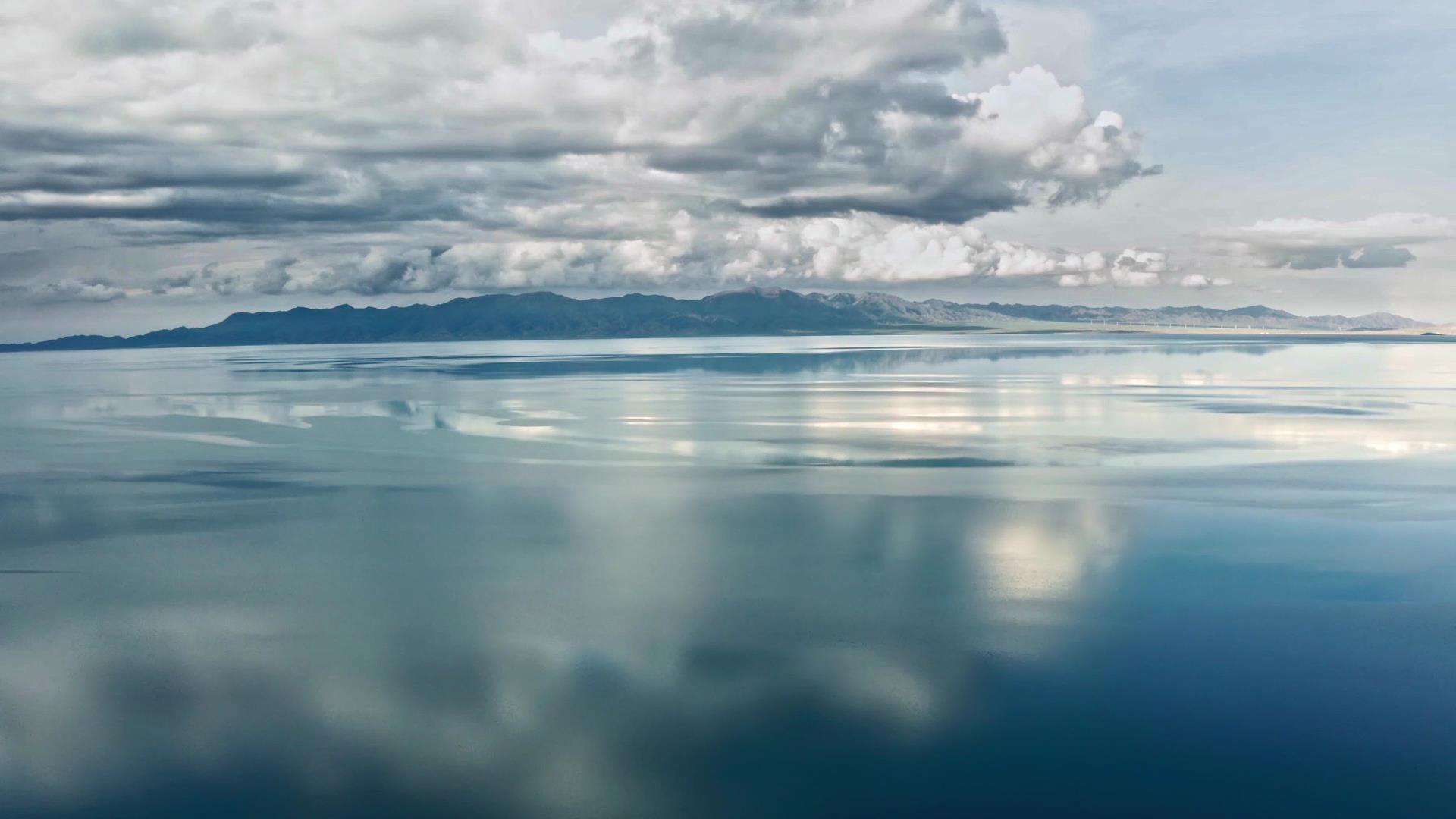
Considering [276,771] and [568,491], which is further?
[568,491]

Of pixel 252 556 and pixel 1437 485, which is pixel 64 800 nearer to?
pixel 252 556

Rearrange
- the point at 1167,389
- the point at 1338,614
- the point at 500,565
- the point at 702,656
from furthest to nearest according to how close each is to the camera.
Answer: the point at 1167,389 < the point at 500,565 < the point at 1338,614 < the point at 702,656

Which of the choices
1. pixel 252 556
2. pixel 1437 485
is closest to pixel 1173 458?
pixel 1437 485

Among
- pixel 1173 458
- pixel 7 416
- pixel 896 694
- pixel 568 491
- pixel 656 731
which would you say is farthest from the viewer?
pixel 7 416

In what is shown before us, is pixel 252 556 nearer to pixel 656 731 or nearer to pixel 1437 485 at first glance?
pixel 656 731

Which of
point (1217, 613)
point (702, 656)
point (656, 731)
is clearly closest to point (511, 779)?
point (656, 731)

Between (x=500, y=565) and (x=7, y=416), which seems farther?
(x=7, y=416)
